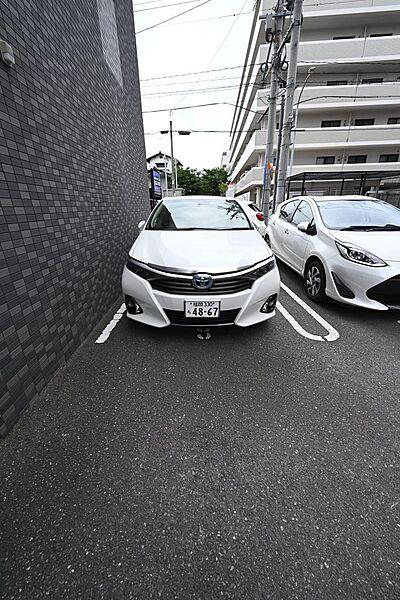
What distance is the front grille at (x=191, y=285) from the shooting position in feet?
7.72

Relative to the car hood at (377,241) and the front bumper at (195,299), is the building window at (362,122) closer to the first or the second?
the car hood at (377,241)

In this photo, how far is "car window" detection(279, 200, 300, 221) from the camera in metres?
4.75

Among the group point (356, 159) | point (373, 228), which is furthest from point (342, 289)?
point (356, 159)

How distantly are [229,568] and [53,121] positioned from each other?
124 inches

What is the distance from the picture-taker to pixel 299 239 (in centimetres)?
403

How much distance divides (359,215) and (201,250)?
243 cm

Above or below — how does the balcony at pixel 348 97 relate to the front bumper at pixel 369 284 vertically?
above

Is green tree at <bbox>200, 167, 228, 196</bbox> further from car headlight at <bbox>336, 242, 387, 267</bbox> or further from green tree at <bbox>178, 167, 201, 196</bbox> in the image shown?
car headlight at <bbox>336, 242, 387, 267</bbox>

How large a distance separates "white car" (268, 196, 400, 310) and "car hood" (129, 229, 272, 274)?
94 centimetres

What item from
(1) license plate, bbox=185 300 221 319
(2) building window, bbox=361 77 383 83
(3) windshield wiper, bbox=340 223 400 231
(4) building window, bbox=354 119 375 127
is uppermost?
(2) building window, bbox=361 77 383 83

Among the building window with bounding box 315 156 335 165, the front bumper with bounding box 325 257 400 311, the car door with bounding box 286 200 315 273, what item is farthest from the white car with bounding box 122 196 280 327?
the building window with bounding box 315 156 335 165

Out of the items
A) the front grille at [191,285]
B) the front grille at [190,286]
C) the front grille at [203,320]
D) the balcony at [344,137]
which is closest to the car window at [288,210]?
the front grille at [191,285]

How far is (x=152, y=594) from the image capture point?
965mm

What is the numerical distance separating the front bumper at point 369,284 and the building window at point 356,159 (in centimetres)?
2250
